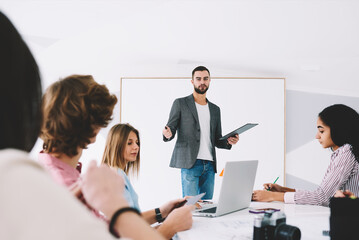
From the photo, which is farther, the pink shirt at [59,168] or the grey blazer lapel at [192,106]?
the grey blazer lapel at [192,106]

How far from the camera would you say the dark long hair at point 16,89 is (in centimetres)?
45

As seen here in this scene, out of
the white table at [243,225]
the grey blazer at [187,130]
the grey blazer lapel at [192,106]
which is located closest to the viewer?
the white table at [243,225]

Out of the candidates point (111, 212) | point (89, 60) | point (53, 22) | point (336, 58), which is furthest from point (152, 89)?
point (111, 212)

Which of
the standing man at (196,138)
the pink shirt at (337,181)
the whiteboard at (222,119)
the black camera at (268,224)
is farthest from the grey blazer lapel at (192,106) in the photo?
the black camera at (268,224)

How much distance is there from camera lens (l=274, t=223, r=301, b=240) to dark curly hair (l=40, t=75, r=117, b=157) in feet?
2.18

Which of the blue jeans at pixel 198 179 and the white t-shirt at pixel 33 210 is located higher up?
the white t-shirt at pixel 33 210

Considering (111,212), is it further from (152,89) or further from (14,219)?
(152,89)

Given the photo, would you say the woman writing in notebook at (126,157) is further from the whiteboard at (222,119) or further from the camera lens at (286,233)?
the whiteboard at (222,119)

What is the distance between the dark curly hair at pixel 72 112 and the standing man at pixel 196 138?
2.15 m

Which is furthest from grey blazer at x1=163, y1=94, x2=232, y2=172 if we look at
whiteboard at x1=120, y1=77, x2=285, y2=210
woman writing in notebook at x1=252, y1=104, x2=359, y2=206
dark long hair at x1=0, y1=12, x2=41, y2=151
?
dark long hair at x1=0, y1=12, x2=41, y2=151

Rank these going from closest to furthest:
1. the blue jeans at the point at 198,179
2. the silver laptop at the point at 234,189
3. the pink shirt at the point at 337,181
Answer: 1. the silver laptop at the point at 234,189
2. the pink shirt at the point at 337,181
3. the blue jeans at the point at 198,179

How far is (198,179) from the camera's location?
342 centimetres

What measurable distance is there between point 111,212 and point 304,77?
13.9 ft

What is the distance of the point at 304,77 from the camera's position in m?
4.46
